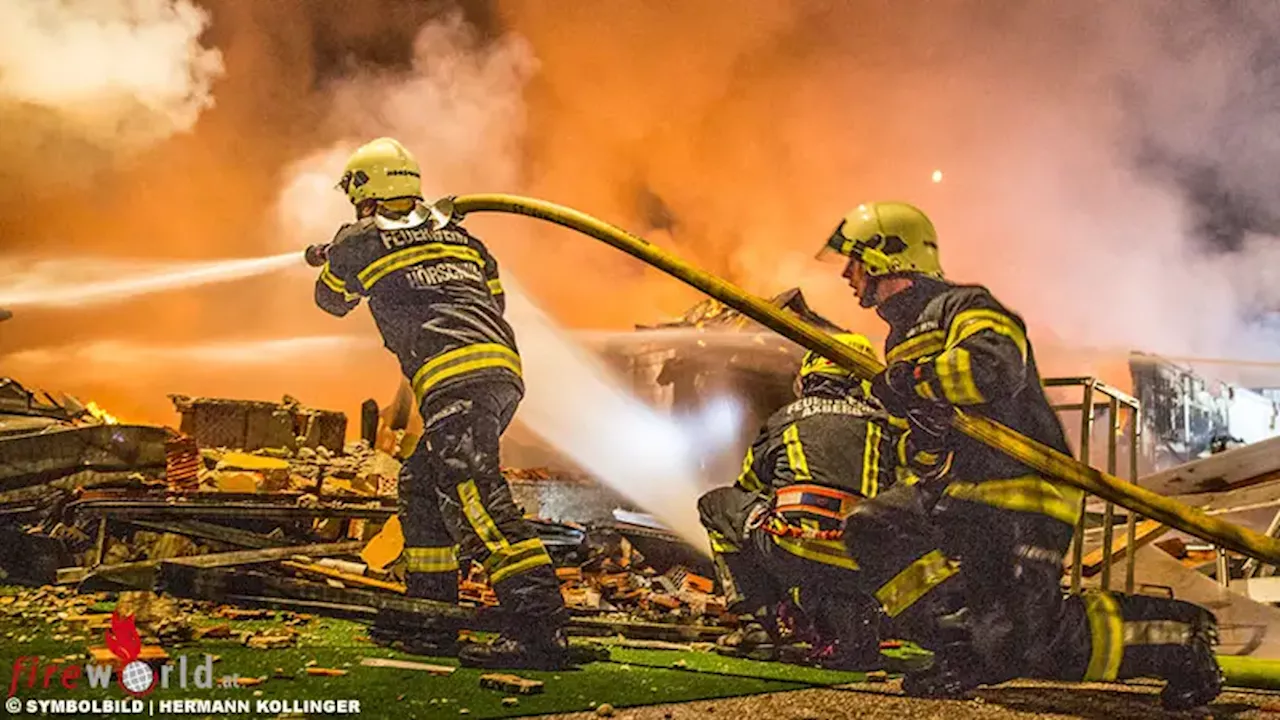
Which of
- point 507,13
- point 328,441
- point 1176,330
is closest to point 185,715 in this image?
point 328,441

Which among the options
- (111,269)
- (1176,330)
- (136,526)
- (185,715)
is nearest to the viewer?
(185,715)

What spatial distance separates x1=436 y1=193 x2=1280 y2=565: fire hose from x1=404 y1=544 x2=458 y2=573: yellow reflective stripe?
1781 mm

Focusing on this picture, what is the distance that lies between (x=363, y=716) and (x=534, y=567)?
1.06 m

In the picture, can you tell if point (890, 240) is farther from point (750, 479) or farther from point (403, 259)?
point (403, 259)

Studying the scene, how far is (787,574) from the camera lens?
486 centimetres

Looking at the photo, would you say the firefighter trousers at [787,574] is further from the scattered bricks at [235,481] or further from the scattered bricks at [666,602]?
the scattered bricks at [235,481]

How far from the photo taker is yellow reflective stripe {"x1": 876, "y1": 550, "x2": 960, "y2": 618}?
450cm

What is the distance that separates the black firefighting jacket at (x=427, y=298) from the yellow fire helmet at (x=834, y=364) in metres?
1.58

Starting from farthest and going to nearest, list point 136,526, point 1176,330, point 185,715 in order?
point 1176,330 < point 136,526 < point 185,715

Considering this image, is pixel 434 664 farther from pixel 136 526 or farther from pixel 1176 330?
pixel 1176 330

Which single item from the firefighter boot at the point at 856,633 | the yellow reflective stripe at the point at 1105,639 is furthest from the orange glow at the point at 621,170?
the yellow reflective stripe at the point at 1105,639

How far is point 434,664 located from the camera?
421 centimetres

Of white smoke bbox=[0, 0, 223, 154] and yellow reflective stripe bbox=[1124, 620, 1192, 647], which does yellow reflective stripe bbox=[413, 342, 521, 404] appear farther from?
yellow reflective stripe bbox=[1124, 620, 1192, 647]

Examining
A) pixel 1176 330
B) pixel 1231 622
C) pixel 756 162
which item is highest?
pixel 756 162
